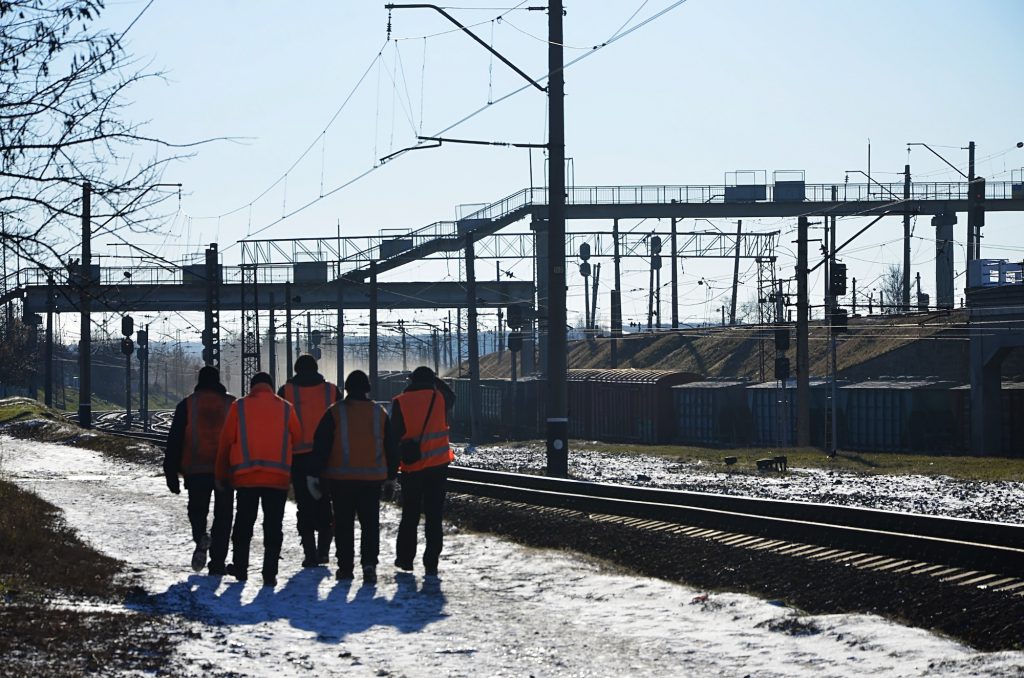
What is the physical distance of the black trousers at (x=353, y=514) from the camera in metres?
11.6

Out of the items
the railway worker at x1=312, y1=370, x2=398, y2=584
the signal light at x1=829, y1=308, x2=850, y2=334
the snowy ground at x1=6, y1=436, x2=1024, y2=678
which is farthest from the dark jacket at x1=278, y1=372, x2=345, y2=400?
the signal light at x1=829, y1=308, x2=850, y2=334

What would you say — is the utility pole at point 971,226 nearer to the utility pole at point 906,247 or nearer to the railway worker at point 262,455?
the utility pole at point 906,247

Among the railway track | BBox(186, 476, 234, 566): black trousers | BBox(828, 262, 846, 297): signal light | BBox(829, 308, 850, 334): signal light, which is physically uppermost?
BBox(828, 262, 846, 297): signal light

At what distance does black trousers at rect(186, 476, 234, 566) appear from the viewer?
39.1ft

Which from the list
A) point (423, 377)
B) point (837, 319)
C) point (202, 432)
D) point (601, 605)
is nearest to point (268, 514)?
point (202, 432)

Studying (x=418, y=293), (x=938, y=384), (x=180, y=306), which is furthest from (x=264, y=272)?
(x=938, y=384)

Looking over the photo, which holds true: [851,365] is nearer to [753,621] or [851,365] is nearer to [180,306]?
[180,306]

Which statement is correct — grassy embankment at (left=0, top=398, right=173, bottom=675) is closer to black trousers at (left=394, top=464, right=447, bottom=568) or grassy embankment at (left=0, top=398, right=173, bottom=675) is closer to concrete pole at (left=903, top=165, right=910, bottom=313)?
black trousers at (left=394, top=464, right=447, bottom=568)

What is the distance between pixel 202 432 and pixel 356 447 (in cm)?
147

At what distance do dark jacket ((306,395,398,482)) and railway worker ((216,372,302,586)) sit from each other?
0.20 meters

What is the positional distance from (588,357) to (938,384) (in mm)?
50719

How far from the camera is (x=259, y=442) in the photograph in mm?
11242

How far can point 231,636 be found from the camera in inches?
356

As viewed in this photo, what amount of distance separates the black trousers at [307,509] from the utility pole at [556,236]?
1088 centimetres
